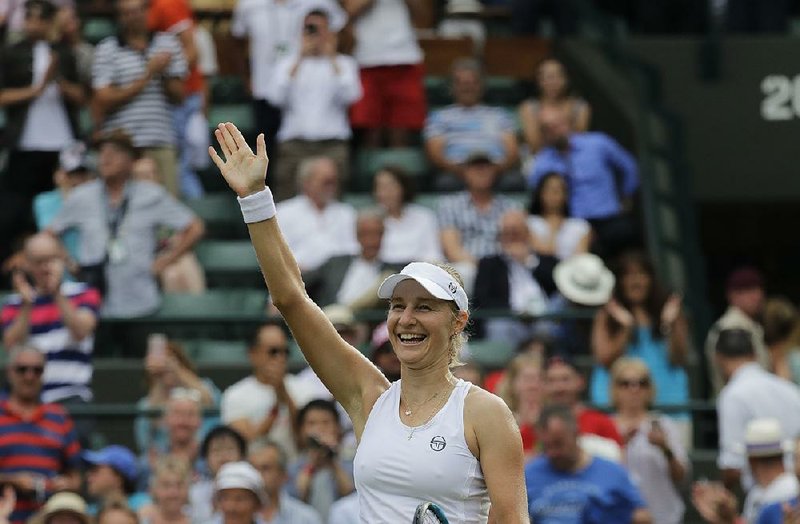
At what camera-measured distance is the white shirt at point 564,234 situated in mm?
13016

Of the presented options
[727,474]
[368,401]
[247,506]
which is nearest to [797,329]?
[727,474]

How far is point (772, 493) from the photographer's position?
1005 cm

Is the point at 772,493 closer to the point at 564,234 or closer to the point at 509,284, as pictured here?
the point at 509,284

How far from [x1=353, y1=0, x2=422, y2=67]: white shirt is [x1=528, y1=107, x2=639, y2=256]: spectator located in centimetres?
123

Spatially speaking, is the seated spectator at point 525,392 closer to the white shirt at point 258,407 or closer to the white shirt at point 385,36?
the white shirt at point 258,407

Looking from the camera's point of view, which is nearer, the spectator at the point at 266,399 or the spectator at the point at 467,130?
the spectator at the point at 266,399

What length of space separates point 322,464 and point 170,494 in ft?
2.54

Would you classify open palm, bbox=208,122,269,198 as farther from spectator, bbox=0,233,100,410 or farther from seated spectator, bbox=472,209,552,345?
seated spectator, bbox=472,209,552,345

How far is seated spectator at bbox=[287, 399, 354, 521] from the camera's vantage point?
10.4m

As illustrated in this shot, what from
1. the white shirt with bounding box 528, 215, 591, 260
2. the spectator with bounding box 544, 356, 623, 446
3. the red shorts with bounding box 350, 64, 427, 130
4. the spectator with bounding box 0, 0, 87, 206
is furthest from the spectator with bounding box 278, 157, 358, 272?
the spectator with bounding box 544, 356, 623, 446

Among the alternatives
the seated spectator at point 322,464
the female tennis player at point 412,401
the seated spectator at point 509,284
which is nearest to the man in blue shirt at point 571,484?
the seated spectator at point 322,464

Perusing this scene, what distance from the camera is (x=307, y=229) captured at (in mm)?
12945

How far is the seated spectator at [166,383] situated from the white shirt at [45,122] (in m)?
2.74

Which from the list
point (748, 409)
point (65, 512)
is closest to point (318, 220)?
point (748, 409)
